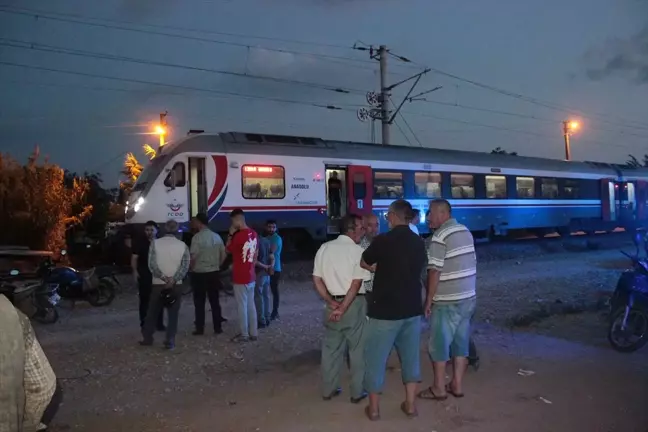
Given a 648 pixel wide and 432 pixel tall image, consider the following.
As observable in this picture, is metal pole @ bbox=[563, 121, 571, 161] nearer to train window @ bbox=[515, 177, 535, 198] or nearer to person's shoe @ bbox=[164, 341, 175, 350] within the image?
train window @ bbox=[515, 177, 535, 198]

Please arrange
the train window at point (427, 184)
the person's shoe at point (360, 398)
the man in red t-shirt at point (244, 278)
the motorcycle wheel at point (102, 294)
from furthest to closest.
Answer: the train window at point (427, 184) → the motorcycle wheel at point (102, 294) → the man in red t-shirt at point (244, 278) → the person's shoe at point (360, 398)

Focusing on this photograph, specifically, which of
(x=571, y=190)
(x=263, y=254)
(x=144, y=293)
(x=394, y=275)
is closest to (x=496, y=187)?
(x=571, y=190)

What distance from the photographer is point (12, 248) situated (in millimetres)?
10172

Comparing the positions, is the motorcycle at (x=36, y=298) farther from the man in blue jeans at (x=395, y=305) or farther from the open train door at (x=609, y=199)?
the open train door at (x=609, y=199)

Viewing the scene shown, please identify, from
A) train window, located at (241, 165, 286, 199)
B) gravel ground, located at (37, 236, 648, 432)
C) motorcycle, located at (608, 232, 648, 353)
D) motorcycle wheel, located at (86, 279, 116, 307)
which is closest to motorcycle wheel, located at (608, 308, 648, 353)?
motorcycle, located at (608, 232, 648, 353)

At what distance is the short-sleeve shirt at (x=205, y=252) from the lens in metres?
8.28

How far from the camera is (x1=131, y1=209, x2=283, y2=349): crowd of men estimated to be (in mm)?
7582

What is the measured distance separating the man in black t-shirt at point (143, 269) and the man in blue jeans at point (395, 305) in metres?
4.30

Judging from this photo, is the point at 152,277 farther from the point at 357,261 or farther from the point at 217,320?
the point at 357,261

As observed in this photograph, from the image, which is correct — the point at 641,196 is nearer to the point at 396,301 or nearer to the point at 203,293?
the point at 203,293

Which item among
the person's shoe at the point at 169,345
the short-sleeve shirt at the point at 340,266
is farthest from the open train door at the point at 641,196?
the short-sleeve shirt at the point at 340,266

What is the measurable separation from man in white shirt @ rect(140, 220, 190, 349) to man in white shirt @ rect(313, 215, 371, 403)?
9.40 ft

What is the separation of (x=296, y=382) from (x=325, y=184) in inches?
444

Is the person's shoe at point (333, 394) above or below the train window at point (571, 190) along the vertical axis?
below
